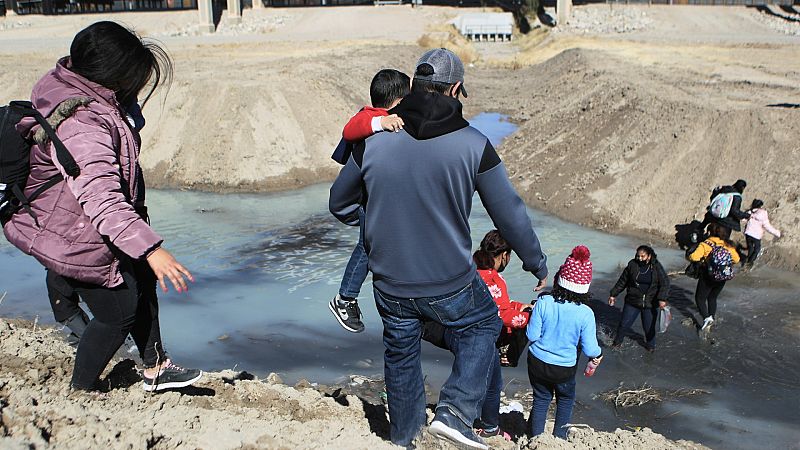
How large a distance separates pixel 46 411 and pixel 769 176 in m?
13.6

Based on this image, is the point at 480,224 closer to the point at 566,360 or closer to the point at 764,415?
the point at 764,415

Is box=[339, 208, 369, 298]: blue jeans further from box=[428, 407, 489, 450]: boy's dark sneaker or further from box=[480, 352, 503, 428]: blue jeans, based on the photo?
box=[428, 407, 489, 450]: boy's dark sneaker

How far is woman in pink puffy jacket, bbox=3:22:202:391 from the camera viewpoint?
338 centimetres

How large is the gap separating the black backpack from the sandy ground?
8.50 meters

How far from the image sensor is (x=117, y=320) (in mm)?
3930

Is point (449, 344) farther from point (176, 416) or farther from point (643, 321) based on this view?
point (643, 321)

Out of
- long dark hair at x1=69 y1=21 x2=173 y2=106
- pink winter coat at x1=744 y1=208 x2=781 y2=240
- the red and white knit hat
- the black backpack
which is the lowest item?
pink winter coat at x1=744 y1=208 x2=781 y2=240

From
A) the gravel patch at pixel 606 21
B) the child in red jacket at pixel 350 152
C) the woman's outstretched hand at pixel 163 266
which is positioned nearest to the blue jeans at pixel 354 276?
the child in red jacket at pixel 350 152

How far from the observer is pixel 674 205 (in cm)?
1435

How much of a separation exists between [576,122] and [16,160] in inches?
685

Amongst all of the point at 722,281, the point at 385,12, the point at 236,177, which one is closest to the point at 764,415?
the point at 722,281

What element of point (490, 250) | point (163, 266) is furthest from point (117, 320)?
point (490, 250)

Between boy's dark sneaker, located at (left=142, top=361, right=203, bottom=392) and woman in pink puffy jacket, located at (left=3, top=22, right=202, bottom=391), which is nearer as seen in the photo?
woman in pink puffy jacket, located at (left=3, top=22, right=202, bottom=391)

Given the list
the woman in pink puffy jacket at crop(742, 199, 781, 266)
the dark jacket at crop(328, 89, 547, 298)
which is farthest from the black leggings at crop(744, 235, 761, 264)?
the dark jacket at crop(328, 89, 547, 298)
